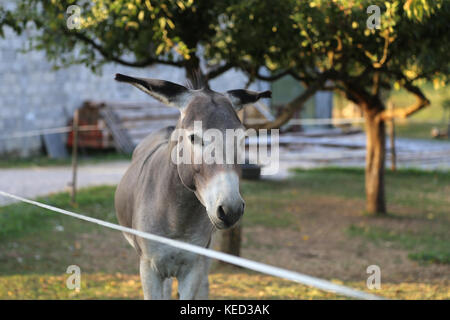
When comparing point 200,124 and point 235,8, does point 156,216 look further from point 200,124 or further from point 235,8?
point 235,8

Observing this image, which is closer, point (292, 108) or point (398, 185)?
point (292, 108)

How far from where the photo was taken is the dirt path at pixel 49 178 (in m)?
11.1

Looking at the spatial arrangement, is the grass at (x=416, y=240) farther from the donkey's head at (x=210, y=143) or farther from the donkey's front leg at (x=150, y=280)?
the donkey's head at (x=210, y=143)

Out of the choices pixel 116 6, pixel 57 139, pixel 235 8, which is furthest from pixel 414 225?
pixel 57 139

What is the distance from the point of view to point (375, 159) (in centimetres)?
1016

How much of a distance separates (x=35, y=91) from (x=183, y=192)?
14396mm

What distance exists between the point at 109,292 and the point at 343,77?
13.9ft

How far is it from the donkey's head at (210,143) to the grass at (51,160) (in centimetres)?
1246

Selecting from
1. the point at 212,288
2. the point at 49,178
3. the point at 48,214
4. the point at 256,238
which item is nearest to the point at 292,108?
the point at 212,288

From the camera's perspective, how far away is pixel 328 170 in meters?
15.8

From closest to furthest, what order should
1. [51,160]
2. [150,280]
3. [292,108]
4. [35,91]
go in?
1. [150,280]
2. [292,108]
3. [51,160]
4. [35,91]

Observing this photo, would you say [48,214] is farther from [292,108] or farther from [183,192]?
[183,192]

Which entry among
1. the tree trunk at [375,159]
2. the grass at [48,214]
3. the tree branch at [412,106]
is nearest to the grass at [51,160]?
the grass at [48,214]

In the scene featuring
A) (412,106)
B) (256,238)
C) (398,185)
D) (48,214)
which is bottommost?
(256,238)
